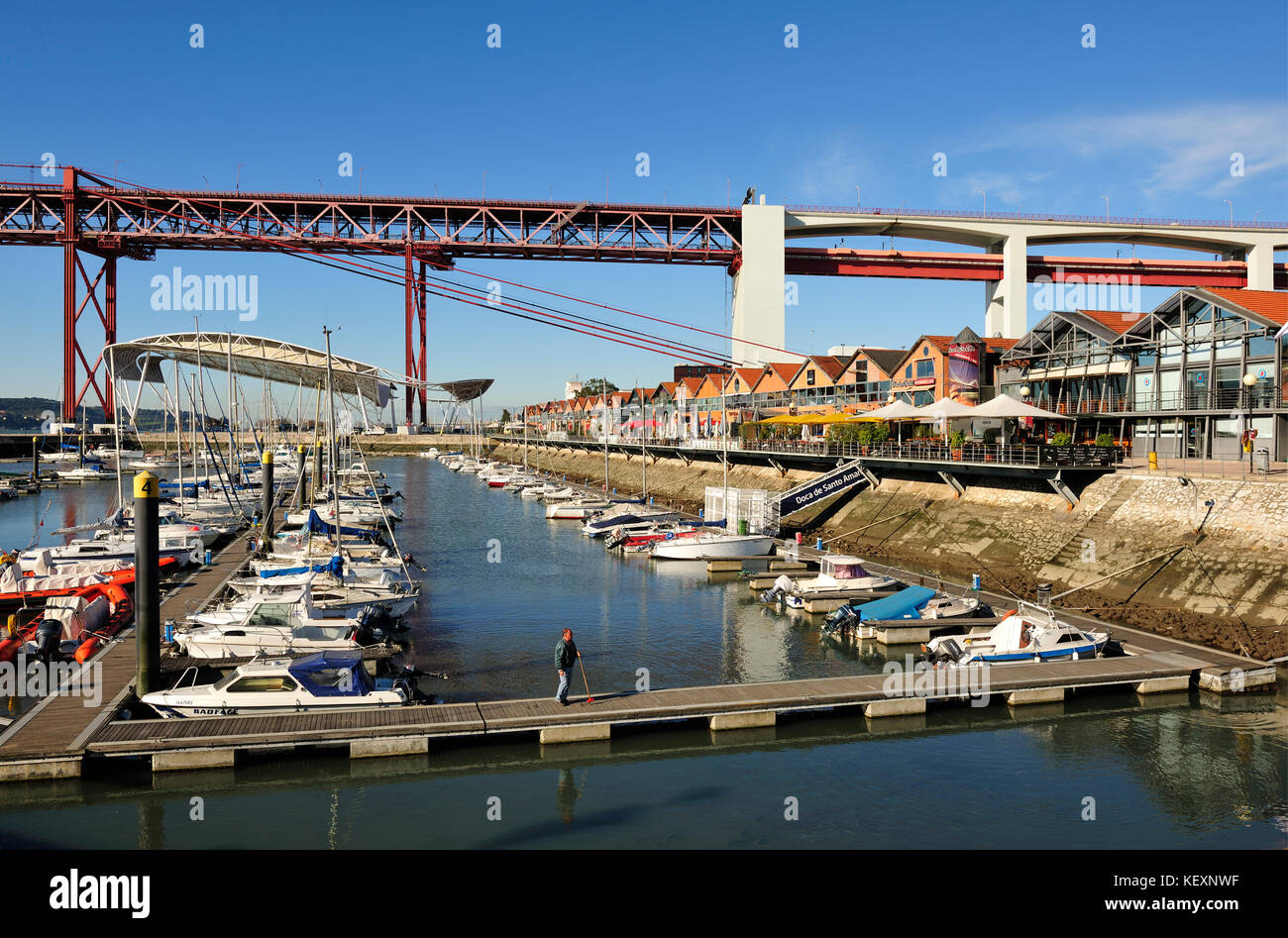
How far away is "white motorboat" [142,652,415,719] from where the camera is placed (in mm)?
18781

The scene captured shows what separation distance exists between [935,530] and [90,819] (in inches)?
1475

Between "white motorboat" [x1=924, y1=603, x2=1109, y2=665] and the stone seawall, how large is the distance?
3.94 meters

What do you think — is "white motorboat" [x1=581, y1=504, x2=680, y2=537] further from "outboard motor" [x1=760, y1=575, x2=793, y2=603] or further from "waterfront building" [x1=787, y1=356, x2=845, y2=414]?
"waterfront building" [x1=787, y1=356, x2=845, y2=414]

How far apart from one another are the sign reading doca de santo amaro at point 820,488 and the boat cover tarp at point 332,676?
106ft

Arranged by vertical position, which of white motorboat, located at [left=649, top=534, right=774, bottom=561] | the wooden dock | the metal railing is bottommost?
the wooden dock

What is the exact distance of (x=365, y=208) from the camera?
111 m

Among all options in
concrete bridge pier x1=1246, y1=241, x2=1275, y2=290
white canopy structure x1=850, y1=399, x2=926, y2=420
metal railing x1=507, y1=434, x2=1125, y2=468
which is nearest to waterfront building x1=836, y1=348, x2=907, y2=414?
metal railing x1=507, y1=434, x2=1125, y2=468

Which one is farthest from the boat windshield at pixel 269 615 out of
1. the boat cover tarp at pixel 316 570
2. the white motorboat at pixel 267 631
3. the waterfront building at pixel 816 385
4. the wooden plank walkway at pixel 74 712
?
the waterfront building at pixel 816 385

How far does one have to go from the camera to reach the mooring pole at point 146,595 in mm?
19578

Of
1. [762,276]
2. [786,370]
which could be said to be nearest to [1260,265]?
[762,276]

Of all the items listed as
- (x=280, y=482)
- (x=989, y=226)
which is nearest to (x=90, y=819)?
(x=280, y=482)

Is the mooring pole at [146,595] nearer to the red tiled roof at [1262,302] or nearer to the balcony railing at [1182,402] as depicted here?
the balcony railing at [1182,402]
